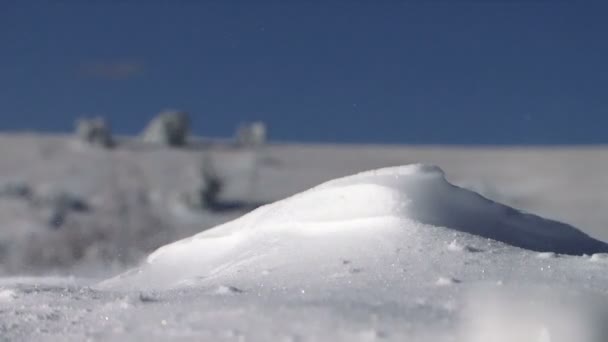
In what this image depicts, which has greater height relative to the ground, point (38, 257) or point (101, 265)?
point (101, 265)

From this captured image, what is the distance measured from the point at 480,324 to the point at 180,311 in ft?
2.06

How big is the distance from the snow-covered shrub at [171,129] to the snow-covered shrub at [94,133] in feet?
2.92

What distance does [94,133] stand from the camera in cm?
1540

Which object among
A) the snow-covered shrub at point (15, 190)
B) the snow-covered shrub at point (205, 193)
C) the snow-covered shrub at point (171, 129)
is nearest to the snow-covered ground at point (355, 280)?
the snow-covered shrub at point (205, 193)

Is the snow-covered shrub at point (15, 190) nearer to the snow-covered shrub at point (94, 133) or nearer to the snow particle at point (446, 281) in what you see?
the snow-covered shrub at point (94, 133)

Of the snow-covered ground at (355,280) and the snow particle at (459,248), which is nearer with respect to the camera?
the snow-covered ground at (355,280)

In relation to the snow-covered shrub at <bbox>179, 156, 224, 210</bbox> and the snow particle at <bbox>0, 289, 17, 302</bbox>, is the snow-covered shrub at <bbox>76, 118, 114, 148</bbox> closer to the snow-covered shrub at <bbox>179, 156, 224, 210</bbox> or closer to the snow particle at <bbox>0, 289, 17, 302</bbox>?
the snow-covered shrub at <bbox>179, 156, 224, 210</bbox>

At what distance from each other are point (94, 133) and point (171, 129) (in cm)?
139

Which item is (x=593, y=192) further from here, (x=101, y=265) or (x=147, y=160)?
(x=101, y=265)

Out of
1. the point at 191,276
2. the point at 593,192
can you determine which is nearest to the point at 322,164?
the point at 593,192

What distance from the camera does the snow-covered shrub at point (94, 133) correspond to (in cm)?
1533

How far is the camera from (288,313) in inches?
68.7

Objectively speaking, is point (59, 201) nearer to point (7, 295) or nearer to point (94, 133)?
point (94, 133)

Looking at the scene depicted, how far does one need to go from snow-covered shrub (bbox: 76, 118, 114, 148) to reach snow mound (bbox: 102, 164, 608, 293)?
1278cm
